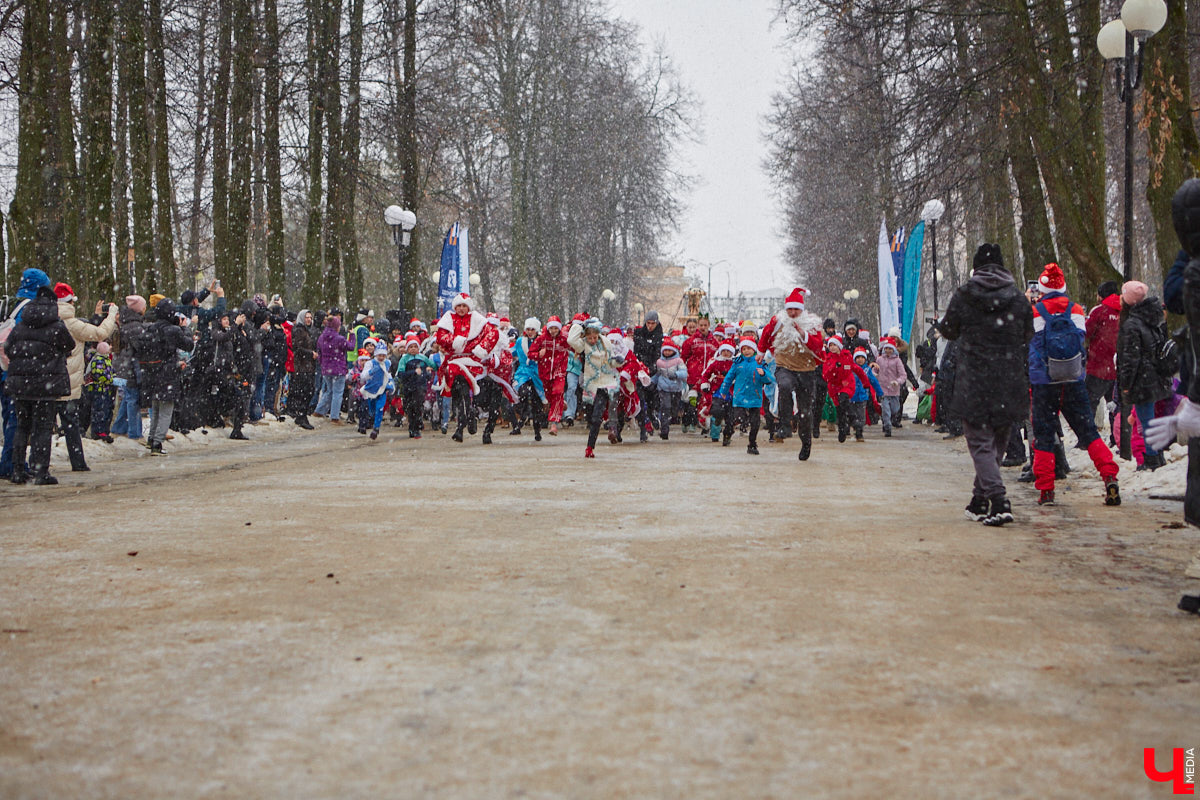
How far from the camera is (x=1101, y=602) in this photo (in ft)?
19.8

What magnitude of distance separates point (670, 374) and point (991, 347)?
12.8m

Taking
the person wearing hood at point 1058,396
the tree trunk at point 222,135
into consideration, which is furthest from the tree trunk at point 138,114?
the person wearing hood at point 1058,396

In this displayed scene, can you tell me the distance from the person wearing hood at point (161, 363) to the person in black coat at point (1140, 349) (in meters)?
11.0

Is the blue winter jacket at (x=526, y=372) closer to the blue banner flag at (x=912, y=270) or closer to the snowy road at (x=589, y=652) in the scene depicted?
the blue banner flag at (x=912, y=270)

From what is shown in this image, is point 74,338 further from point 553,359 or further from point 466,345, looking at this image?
point 553,359

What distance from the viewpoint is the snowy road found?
11.7 ft

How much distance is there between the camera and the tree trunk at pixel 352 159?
25.6 metres

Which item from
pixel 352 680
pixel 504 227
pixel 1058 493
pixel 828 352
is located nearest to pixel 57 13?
pixel 828 352

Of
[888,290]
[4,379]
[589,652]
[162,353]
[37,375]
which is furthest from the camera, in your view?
[888,290]

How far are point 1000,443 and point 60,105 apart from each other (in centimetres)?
1869

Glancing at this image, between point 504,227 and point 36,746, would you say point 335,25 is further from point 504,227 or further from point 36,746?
point 36,746

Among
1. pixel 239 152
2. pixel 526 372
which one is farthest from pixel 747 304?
pixel 526 372

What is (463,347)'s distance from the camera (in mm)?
19047

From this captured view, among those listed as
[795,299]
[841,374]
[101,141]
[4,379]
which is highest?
[101,141]
